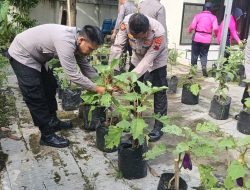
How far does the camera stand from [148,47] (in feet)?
13.0

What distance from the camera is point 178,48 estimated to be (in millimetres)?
9906

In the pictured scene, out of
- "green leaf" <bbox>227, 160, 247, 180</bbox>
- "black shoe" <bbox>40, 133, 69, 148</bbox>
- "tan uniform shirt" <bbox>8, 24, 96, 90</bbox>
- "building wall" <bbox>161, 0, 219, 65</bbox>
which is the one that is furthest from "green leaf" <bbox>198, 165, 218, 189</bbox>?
"building wall" <bbox>161, 0, 219, 65</bbox>

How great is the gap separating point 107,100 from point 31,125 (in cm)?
176

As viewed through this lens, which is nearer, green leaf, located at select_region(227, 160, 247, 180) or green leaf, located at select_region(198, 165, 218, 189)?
green leaf, located at select_region(227, 160, 247, 180)

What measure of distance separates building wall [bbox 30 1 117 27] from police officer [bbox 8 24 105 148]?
8.67 metres

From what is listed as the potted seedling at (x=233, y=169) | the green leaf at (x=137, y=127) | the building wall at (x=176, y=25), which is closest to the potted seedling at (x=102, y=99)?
the green leaf at (x=137, y=127)

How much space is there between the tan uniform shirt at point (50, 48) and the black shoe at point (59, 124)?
2.92 feet

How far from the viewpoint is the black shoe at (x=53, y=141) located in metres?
3.97

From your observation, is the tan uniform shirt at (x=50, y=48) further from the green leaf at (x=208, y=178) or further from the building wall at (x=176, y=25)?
the building wall at (x=176, y=25)

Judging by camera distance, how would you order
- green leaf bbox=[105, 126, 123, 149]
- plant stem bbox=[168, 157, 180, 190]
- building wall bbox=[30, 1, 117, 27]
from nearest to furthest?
plant stem bbox=[168, 157, 180, 190], green leaf bbox=[105, 126, 123, 149], building wall bbox=[30, 1, 117, 27]

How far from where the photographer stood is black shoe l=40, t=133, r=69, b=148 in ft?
13.0

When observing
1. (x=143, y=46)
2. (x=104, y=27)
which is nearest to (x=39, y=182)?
(x=143, y=46)

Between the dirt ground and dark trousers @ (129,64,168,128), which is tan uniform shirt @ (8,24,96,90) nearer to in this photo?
the dirt ground

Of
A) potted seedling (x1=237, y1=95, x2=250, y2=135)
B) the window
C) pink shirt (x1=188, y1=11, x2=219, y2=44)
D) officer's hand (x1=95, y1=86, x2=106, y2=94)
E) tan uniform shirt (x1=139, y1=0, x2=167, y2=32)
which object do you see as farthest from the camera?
the window
